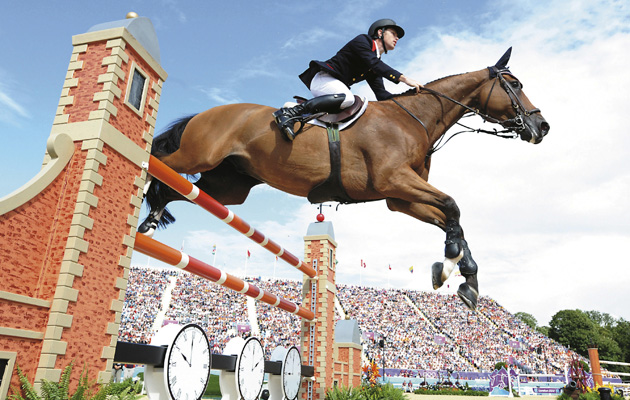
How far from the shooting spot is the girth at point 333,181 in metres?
3.66

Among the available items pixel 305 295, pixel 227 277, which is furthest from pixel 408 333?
pixel 227 277

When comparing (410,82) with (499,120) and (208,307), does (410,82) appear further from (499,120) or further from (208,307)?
(208,307)

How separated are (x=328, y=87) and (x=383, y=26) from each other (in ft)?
2.51

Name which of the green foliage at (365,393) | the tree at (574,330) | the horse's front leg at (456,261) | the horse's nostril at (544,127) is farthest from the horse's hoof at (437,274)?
the tree at (574,330)

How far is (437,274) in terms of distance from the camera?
337 centimetres

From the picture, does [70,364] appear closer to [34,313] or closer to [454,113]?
[34,313]

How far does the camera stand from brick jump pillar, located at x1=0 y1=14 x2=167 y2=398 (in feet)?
8.63

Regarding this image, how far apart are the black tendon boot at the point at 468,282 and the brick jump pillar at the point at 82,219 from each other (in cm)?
238

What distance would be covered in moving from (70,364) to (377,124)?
2.78 m

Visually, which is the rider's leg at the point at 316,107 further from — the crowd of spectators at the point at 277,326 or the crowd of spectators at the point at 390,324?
the crowd of spectators at the point at 277,326

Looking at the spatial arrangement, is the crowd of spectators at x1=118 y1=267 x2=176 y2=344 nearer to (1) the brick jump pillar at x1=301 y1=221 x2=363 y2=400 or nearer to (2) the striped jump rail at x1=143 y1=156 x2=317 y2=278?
(1) the brick jump pillar at x1=301 y1=221 x2=363 y2=400

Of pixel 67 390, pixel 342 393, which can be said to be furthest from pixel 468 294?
pixel 342 393

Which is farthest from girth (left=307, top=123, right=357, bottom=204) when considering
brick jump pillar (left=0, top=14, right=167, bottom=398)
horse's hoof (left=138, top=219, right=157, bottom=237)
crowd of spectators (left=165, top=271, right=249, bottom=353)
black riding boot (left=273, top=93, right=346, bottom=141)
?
crowd of spectators (left=165, top=271, right=249, bottom=353)

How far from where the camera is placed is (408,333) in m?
35.2
